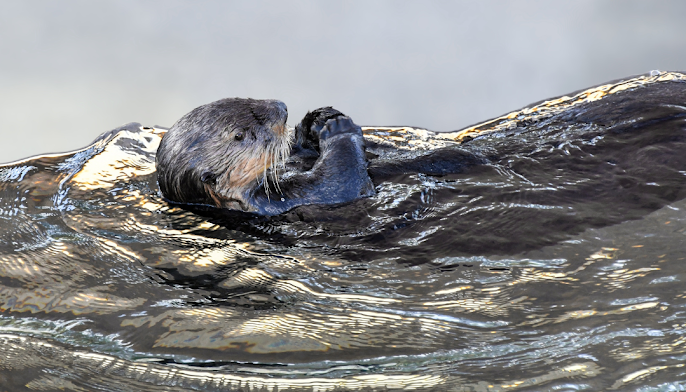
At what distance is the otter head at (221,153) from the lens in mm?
2887

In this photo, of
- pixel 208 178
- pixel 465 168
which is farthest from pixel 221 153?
pixel 465 168

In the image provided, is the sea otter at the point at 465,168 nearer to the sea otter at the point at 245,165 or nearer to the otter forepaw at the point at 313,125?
the sea otter at the point at 245,165

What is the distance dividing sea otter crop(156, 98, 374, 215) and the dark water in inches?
4.9

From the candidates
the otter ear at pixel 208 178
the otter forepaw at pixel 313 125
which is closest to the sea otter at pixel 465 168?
the otter ear at pixel 208 178

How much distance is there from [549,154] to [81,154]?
2.98m

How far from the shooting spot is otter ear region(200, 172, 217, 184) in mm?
2865

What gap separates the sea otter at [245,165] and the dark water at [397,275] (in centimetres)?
13

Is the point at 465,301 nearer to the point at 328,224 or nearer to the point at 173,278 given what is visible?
the point at 328,224

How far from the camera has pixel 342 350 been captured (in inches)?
73.9

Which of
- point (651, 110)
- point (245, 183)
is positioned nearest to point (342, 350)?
A: point (245, 183)

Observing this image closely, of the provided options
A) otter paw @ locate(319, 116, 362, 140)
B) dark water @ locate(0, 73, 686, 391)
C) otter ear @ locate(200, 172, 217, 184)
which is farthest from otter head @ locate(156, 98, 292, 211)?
otter paw @ locate(319, 116, 362, 140)

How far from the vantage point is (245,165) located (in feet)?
9.78

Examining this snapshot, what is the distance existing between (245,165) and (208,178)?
201mm

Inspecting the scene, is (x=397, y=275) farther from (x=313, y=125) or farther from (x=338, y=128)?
(x=313, y=125)
